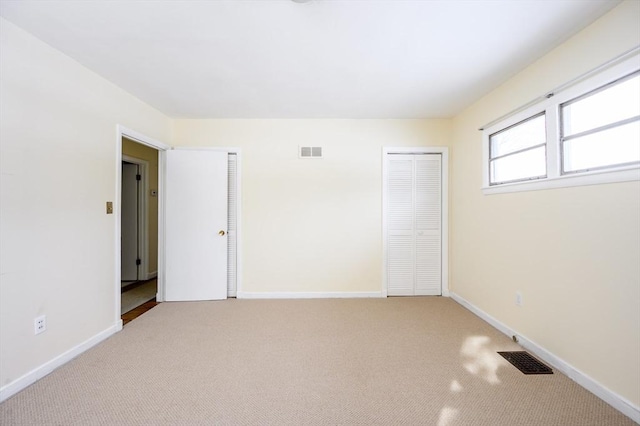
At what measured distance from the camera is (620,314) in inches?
62.2

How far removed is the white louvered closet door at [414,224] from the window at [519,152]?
870mm

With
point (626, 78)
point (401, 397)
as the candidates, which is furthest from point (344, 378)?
point (626, 78)

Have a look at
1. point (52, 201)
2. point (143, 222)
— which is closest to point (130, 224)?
point (143, 222)

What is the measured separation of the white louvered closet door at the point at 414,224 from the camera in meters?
3.62

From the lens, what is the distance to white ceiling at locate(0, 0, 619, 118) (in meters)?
1.60

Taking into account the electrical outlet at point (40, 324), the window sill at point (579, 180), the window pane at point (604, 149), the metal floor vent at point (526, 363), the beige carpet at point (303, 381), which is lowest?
the beige carpet at point (303, 381)

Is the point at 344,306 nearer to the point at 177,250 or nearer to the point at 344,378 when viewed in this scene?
the point at 344,378

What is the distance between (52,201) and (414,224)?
3821mm

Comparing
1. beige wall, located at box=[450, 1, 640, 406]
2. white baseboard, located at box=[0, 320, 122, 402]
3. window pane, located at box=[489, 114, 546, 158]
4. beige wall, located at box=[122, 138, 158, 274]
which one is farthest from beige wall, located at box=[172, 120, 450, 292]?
white baseboard, located at box=[0, 320, 122, 402]

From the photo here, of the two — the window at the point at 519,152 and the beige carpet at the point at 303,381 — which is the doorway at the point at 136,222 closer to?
the beige carpet at the point at 303,381

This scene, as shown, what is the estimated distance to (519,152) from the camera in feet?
8.07

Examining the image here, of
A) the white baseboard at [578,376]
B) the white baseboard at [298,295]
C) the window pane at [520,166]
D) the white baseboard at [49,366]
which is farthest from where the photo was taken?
the white baseboard at [298,295]

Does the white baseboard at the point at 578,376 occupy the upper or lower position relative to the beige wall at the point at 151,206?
lower

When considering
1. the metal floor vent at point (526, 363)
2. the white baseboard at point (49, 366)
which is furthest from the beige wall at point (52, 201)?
the metal floor vent at point (526, 363)
